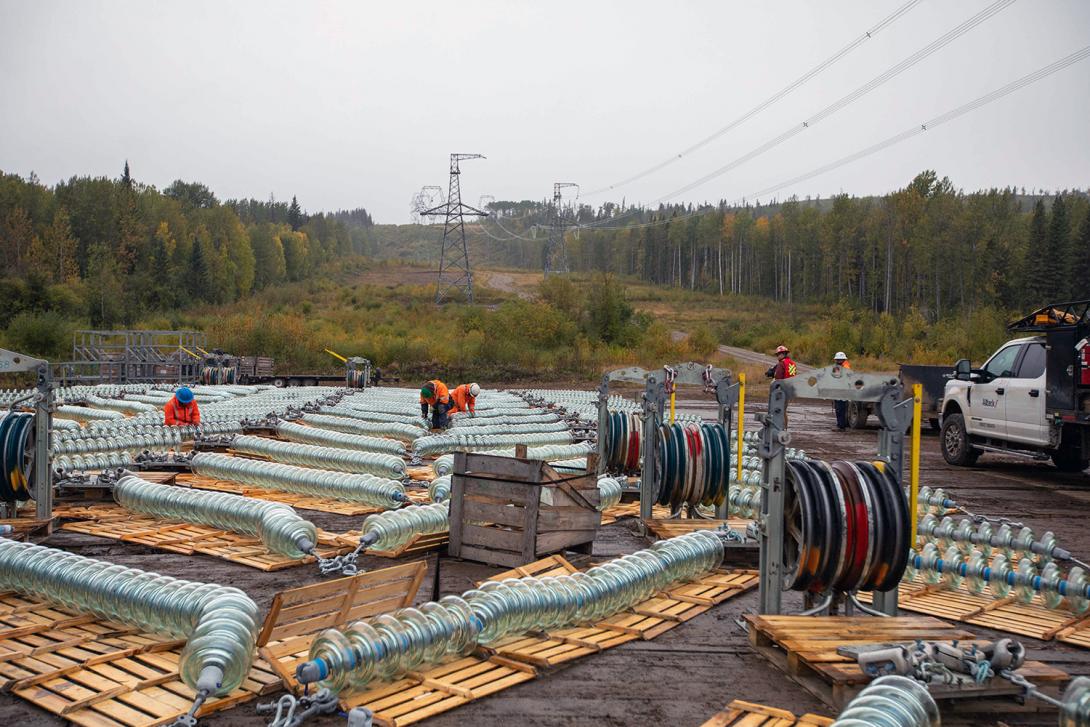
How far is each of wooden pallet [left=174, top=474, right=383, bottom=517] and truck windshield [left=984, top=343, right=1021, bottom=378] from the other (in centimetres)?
1153

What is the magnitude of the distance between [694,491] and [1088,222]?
227ft

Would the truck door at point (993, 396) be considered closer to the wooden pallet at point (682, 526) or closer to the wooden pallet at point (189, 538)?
the wooden pallet at point (682, 526)

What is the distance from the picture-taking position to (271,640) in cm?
594

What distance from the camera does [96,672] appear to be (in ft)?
19.5

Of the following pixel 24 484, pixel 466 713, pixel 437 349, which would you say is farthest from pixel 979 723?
pixel 437 349

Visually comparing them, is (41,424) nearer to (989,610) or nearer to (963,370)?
(989,610)

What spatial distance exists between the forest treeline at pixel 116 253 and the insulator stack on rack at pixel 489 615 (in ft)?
187

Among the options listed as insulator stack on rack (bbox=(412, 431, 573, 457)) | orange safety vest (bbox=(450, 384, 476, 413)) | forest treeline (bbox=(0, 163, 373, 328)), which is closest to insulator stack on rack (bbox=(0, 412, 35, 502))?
insulator stack on rack (bbox=(412, 431, 573, 457))

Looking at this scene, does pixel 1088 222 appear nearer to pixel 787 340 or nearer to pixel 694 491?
pixel 787 340

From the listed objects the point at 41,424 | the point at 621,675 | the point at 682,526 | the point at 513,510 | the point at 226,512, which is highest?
the point at 41,424

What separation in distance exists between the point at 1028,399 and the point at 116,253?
7913 cm

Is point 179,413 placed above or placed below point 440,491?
above

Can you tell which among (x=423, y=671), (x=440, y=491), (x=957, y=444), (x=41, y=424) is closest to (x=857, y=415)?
(x=957, y=444)

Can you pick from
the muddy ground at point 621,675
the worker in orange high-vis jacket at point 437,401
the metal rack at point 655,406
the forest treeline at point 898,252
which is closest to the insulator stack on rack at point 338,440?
the worker in orange high-vis jacket at point 437,401
